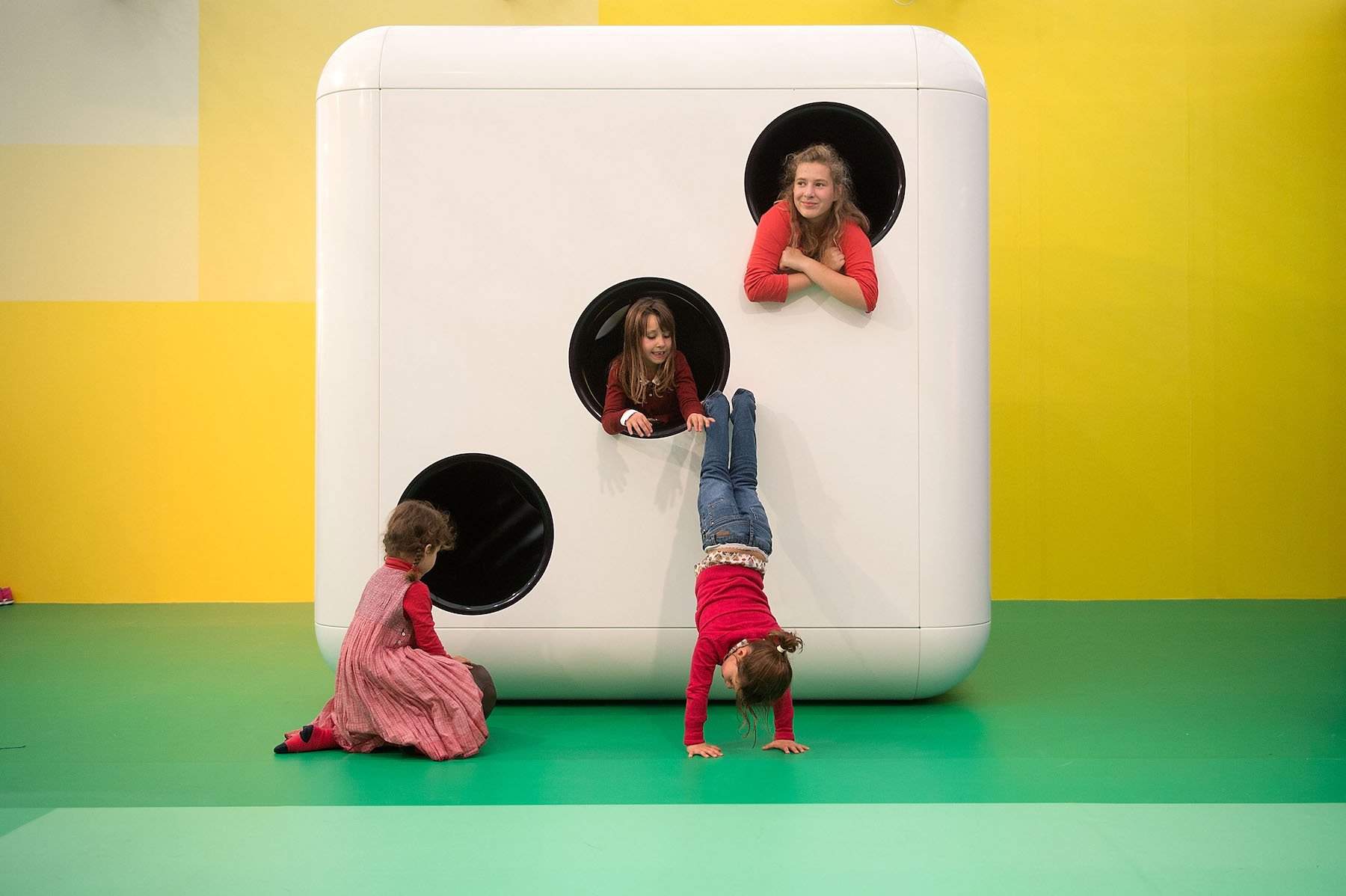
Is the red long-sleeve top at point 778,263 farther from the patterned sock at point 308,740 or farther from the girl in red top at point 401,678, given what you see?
the patterned sock at point 308,740

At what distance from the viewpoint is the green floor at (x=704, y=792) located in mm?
2244

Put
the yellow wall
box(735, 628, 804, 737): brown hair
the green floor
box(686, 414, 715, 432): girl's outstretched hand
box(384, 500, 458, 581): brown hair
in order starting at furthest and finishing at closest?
the yellow wall, box(686, 414, 715, 432): girl's outstretched hand, box(384, 500, 458, 581): brown hair, box(735, 628, 804, 737): brown hair, the green floor

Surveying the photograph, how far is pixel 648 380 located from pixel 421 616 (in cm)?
111

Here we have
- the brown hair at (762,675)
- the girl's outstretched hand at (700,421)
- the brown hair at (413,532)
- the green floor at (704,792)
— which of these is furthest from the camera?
the girl's outstretched hand at (700,421)

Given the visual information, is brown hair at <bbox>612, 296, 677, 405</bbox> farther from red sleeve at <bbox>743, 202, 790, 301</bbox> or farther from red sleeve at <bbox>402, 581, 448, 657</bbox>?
red sleeve at <bbox>402, 581, 448, 657</bbox>

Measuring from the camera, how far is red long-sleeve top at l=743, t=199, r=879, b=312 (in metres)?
3.55

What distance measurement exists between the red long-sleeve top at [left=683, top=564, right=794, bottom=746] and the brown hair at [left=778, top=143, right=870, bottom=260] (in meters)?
1.15

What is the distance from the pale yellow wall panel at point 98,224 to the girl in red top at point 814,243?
13.0 feet

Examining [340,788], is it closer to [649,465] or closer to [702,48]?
[649,465]

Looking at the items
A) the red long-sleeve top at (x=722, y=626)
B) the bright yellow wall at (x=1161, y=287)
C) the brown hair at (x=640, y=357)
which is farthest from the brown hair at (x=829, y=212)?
the bright yellow wall at (x=1161, y=287)

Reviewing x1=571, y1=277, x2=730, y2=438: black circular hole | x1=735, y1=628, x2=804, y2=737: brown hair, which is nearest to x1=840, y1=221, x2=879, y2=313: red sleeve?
x1=571, y1=277, x2=730, y2=438: black circular hole

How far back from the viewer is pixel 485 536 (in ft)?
Answer: 14.8

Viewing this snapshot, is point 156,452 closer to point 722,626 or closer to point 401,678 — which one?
point 401,678

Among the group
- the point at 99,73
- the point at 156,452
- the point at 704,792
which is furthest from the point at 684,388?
the point at 99,73
